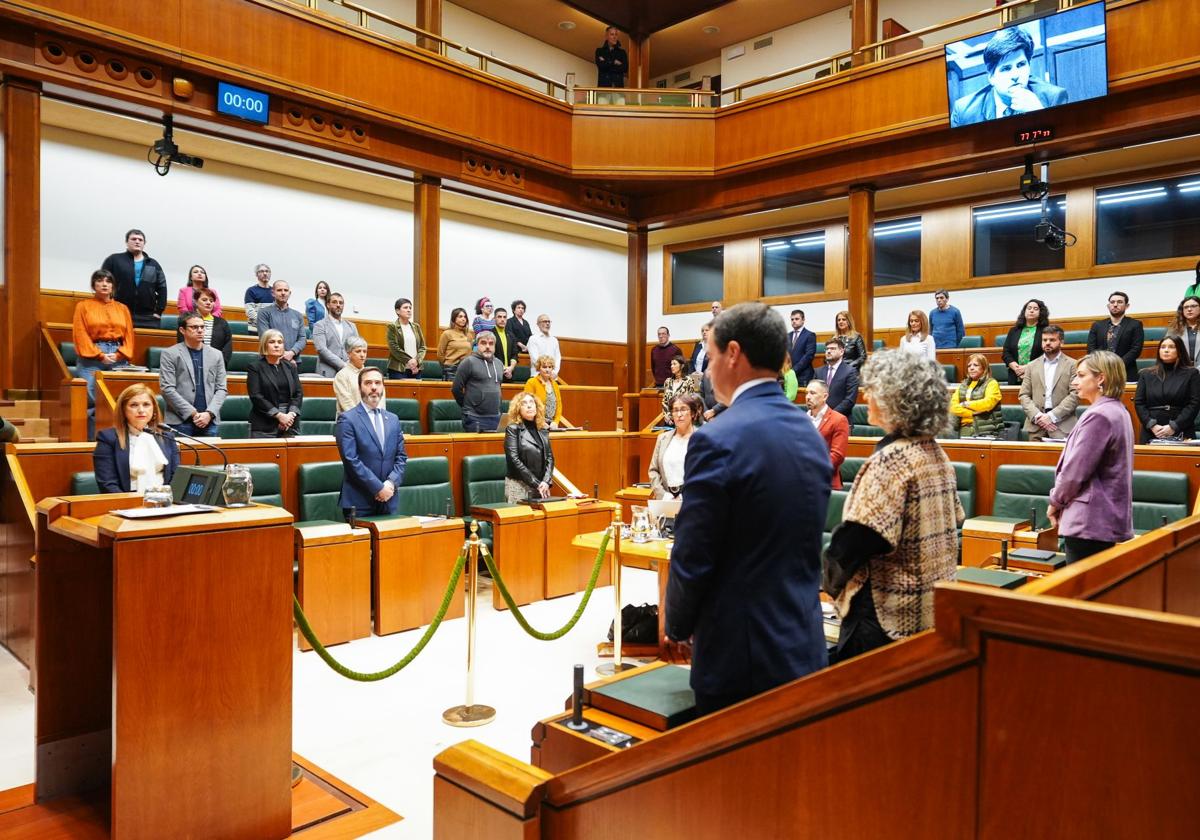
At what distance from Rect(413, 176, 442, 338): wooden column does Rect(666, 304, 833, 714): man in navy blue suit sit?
721 centimetres

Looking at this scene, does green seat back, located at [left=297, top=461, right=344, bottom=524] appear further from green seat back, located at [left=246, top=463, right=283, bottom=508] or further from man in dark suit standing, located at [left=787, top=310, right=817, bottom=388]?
man in dark suit standing, located at [left=787, top=310, right=817, bottom=388]

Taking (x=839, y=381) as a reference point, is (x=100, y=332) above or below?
above

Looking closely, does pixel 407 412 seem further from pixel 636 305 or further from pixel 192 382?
pixel 636 305

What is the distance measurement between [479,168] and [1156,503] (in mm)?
6619

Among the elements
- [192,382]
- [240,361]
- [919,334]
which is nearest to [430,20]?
[240,361]

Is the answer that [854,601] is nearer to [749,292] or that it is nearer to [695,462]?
[695,462]

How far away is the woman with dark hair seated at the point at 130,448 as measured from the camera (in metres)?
3.48

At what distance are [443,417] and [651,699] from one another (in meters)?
5.30

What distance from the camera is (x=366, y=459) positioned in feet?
14.7

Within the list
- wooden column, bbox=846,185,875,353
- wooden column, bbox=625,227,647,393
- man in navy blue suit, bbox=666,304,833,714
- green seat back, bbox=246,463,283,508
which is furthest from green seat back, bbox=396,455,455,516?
wooden column, bbox=625,227,647,393

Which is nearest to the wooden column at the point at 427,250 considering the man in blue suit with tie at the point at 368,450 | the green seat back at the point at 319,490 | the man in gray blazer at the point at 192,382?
the man in gray blazer at the point at 192,382

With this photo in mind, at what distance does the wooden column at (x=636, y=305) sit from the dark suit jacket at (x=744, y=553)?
29.4 feet

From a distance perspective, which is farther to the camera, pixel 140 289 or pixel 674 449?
pixel 140 289

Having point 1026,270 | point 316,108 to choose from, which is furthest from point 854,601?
point 1026,270
